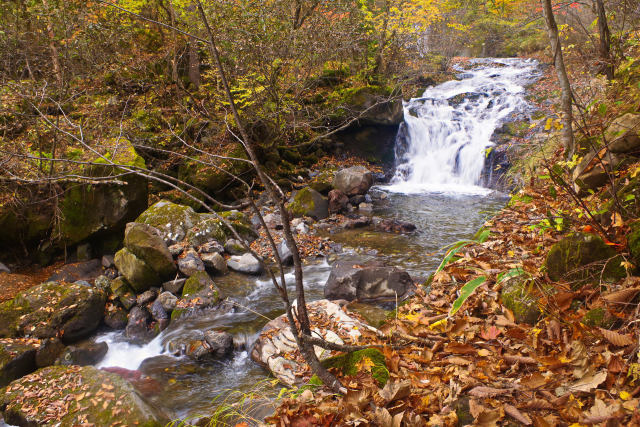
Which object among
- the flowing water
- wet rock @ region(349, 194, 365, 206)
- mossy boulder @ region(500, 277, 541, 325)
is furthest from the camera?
wet rock @ region(349, 194, 365, 206)

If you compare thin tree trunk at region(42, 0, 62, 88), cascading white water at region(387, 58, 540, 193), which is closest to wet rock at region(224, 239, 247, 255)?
thin tree trunk at region(42, 0, 62, 88)

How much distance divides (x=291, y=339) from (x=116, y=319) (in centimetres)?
354

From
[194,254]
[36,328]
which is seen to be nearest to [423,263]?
[194,254]

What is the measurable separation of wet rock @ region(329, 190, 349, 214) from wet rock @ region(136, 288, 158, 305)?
18.8ft

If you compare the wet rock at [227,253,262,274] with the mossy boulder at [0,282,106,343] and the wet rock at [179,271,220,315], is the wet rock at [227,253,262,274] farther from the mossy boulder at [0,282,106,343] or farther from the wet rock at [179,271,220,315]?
the mossy boulder at [0,282,106,343]

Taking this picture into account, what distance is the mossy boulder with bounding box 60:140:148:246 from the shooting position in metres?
7.27

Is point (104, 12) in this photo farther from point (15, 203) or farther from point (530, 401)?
point (530, 401)

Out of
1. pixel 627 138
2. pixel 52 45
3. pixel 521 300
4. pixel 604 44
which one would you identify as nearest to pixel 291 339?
pixel 521 300

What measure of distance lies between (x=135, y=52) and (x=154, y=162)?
456 cm

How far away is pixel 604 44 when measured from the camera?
5680 mm

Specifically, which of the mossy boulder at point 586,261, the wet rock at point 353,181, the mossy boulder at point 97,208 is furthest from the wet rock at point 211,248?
the mossy boulder at point 586,261

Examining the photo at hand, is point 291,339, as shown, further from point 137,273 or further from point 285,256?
point 137,273

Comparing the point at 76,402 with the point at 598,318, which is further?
the point at 76,402

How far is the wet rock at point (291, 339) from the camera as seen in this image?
366 centimetres
